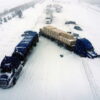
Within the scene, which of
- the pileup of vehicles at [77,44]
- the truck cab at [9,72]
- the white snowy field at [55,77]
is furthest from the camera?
the pileup of vehicles at [77,44]

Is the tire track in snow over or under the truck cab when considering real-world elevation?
under

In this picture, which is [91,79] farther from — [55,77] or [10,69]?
[10,69]

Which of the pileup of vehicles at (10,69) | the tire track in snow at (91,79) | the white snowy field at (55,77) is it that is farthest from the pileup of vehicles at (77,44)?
the pileup of vehicles at (10,69)

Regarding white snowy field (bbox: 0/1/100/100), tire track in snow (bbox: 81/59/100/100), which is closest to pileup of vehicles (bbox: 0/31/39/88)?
white snowy field (bbox: 0/1/100/100)

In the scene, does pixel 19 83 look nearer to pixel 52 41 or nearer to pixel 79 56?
pixel 79 56

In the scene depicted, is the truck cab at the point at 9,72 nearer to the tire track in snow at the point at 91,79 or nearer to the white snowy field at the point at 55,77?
the white snowy field at the point at 55,77

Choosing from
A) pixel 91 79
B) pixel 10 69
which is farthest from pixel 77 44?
pixel 10 69

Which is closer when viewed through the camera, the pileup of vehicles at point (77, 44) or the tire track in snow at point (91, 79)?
the tire track in snow at point (91, 79)

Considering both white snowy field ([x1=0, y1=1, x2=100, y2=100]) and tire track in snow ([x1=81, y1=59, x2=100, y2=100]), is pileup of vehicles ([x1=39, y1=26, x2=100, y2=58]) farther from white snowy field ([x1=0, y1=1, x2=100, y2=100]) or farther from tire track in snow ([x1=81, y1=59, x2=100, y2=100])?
tire track in snow ([x1=81, y1=59, x2=100, y2=100])

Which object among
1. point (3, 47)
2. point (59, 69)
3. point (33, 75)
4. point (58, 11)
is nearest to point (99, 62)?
point (59, 69)
